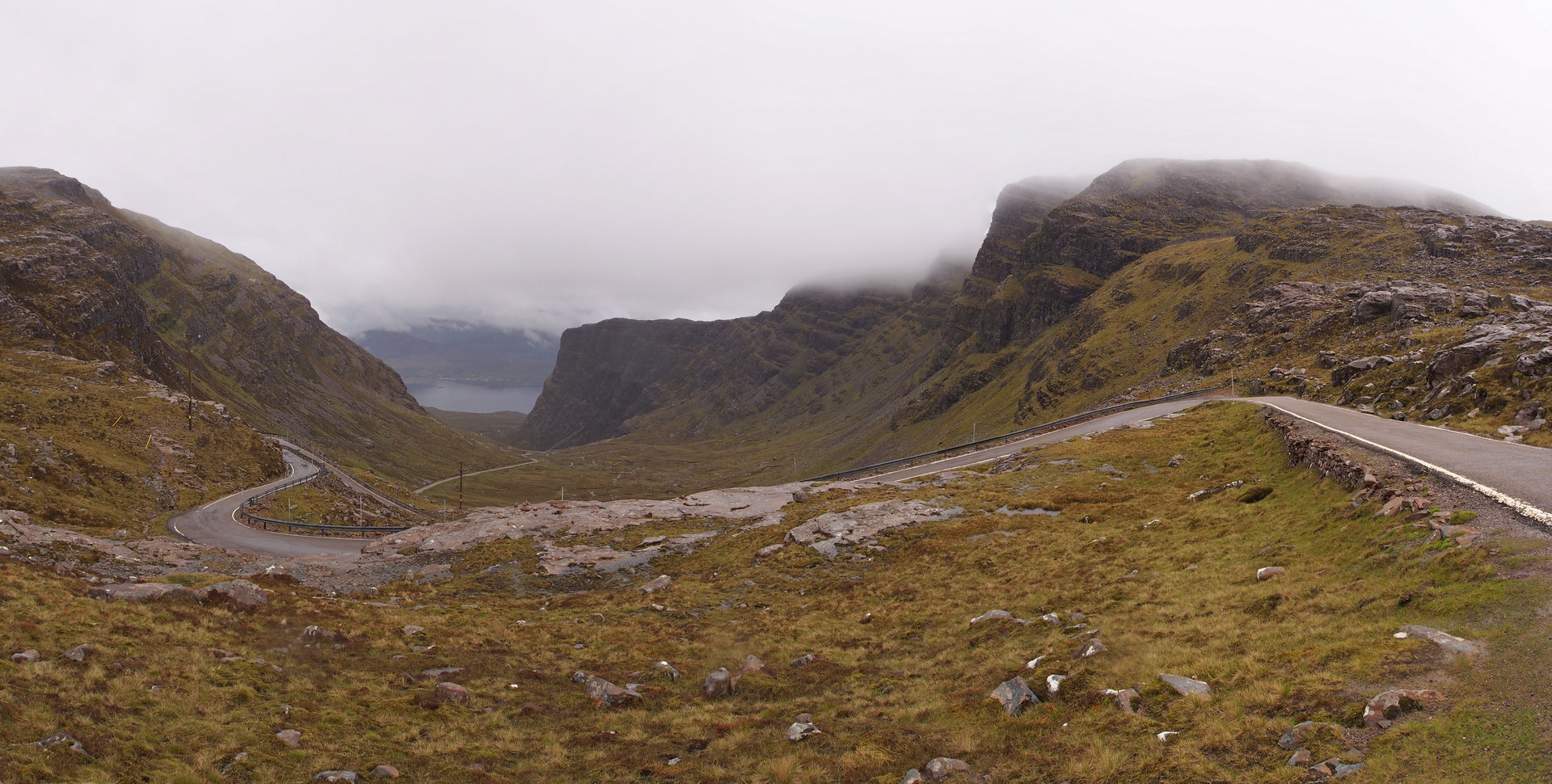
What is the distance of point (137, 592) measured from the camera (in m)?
20.2

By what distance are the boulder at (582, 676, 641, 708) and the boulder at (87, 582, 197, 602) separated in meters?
14.4

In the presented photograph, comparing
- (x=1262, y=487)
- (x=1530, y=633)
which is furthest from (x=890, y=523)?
(x=1530, y=633)

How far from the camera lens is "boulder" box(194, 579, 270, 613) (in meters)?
21.0

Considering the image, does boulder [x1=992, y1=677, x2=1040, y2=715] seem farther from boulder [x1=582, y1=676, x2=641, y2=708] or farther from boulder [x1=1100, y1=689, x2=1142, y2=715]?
boulder [x1=582, y1=676, x2=641, y2=708]

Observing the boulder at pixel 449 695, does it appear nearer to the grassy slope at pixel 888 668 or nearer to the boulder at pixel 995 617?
the grassy slope at pixel 888 668

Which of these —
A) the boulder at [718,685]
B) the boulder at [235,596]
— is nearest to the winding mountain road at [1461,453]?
the boulder at [718,685]

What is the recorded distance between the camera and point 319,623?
21.5m

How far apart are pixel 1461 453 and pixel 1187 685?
798 inches

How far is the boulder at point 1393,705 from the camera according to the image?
31.4ft

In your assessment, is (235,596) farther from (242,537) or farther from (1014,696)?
(242,537)

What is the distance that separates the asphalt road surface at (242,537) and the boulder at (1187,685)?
44.1 m

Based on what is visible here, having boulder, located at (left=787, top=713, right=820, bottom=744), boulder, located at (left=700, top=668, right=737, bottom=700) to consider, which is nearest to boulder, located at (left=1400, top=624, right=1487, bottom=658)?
boulder, located at (left=787, top=713, right=820, bottom=744)

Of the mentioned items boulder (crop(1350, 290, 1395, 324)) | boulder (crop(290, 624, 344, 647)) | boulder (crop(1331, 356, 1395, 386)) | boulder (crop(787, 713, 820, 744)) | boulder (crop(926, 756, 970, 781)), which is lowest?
boulder (crop(787, 713, 820, 744))

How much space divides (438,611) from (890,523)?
2246cm
